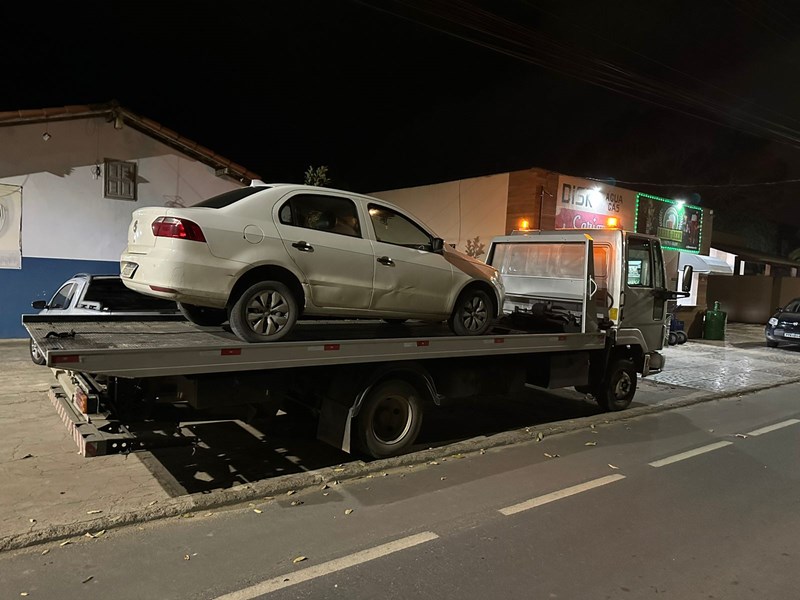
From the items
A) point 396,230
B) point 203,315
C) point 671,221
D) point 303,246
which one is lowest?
point 203,315

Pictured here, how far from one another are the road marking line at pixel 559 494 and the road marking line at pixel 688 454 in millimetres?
745

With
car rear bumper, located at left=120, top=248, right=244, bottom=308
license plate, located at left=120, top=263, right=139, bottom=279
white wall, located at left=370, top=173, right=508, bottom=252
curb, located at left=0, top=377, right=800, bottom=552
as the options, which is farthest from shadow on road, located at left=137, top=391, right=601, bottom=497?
white wall, located at left=370, top=173, right=508, bottom=252

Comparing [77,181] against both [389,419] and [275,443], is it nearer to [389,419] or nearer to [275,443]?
[275,443]

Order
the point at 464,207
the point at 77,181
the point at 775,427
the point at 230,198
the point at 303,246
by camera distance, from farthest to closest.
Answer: the point at 464,207 → the point at 77,181 → the point at 775,427 → the point at 230,198 → the point at 303,246

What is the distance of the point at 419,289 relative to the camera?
5980 millimetres

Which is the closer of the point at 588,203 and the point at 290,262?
the point at 290,262

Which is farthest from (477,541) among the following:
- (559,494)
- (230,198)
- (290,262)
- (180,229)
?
(230,198)

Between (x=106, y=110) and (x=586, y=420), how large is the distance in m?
11.5

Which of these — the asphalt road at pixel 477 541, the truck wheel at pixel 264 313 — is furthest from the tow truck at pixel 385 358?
the asphalt road at pixel 477 541

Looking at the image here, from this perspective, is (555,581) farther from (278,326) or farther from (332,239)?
(332,239)

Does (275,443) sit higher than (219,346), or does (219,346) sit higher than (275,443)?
(219,346)

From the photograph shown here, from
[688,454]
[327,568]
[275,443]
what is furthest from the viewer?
[688,454]

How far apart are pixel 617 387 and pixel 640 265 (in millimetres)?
1809

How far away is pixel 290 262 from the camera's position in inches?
198
